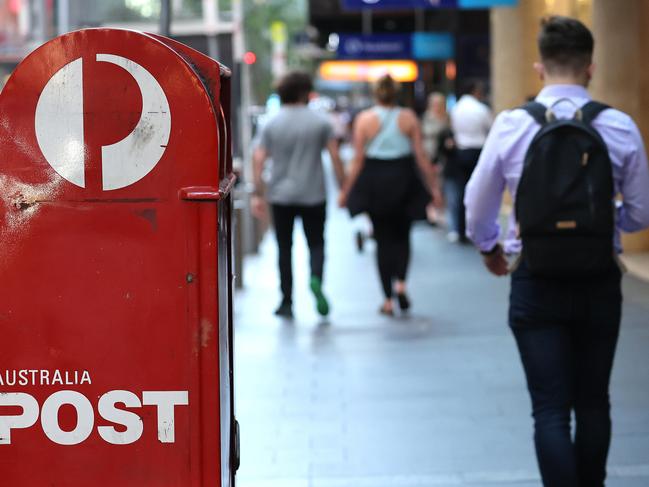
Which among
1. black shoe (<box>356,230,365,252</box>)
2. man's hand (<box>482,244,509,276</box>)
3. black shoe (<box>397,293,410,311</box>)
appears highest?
man's hand (<box>482,244,509,276</box>)

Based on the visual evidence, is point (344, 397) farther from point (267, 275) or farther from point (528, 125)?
point (267, 275)

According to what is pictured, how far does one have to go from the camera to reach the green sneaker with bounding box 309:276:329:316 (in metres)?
9.60

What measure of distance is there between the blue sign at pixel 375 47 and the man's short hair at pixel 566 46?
20.9 metres

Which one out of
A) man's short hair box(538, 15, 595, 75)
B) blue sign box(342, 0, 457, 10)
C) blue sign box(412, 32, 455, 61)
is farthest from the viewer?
blue sign box(412, 32, 455, 61)

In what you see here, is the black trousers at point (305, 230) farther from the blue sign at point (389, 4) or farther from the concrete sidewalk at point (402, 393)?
the blue sign at point (389, 4)

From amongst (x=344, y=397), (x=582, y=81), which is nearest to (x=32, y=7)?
(x=344, y=397)

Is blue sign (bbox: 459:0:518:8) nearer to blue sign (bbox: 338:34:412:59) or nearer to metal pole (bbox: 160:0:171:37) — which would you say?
metal pole (bbox: 160:0:171:37)

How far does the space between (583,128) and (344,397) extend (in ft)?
10.9

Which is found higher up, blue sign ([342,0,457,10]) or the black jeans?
blue sign ([342,0,457,10])

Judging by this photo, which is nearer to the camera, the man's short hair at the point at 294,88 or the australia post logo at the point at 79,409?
the australia post logo at the point at 79,409

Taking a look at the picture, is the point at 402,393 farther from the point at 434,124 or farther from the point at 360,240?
the point at 434,124

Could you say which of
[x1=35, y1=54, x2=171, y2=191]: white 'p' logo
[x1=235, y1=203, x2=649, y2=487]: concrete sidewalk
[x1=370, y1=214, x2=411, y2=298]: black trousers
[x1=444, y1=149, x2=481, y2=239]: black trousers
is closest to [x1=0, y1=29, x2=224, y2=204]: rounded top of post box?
[x1=35, y1=54, x2=171, y2=191]: white 'p' logo

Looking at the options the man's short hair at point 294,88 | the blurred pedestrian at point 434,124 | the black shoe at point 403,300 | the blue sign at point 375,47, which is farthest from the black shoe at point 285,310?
the blue sign at point 375,47

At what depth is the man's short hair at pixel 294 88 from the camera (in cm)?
966
